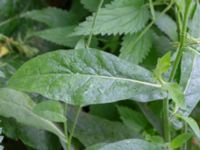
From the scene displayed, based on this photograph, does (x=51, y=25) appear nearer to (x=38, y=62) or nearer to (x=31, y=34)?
(x=31, y=34)

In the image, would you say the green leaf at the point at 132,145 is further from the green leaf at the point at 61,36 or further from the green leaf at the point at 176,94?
the green leaf at the point at 61,36

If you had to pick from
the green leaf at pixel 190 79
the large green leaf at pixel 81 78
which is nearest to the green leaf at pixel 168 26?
the green leaf at pixel 190 79

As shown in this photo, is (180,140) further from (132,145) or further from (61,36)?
(61,36)

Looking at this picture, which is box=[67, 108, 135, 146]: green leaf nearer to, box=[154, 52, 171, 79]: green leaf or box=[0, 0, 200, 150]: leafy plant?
box=[0, 0, 200, 150]: leafy plant

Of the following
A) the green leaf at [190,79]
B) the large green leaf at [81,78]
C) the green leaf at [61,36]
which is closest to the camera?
the large green leaf at [81,78]

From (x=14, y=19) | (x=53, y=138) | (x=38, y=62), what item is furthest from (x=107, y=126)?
(x=14, y=19)
